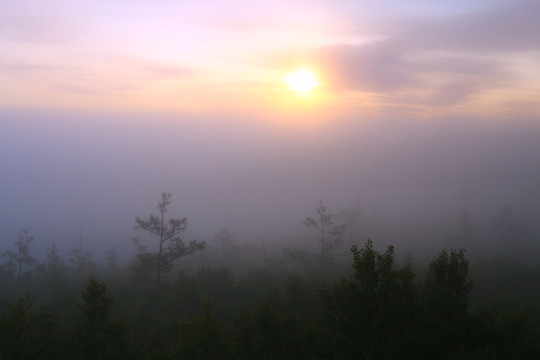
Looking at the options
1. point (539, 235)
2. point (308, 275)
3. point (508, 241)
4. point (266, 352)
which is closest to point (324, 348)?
point (266, 352)

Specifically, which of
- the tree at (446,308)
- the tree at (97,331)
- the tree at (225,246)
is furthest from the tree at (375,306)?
the tree at (225,246)

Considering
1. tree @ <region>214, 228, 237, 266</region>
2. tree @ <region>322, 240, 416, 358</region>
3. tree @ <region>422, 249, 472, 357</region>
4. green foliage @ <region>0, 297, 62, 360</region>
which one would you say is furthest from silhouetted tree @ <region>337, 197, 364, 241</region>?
green foliage @ <region>0, 297, 62, 360</region>

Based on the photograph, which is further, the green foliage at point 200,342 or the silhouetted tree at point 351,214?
the silhouetted tree at point 351,214

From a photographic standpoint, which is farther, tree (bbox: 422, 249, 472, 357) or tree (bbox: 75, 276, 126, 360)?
tree (bbox: 75, 276, 126, 360)

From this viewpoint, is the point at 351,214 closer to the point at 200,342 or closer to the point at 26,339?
the point at 200,342

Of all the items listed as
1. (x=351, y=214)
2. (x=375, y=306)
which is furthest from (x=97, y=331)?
(x=351, y=214)

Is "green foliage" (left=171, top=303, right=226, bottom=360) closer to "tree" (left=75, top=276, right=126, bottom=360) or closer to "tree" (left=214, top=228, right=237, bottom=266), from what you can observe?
"tree" (left=75, top=276, right=126, bottom=360)

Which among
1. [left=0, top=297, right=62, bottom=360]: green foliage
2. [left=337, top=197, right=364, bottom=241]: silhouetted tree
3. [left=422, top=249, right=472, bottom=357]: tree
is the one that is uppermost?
[left=337, top=197, right=364, bottom=241]: silhouetted tree

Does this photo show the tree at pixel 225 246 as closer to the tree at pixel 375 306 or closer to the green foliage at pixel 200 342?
the green foliage at pixel 200 342

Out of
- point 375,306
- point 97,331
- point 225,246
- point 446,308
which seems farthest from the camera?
point 225,246

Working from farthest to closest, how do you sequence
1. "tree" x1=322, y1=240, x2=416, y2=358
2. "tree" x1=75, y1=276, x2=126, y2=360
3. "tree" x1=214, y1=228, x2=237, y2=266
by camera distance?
"tree" x1=214, y1=228, x2=237, y2=266 < "tree" x1=75, y1=276, x2=126, y2=360 < "tree" x1=322, y1=240, x2=416, y2=358

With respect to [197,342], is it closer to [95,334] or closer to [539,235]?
Answer: [95,334]

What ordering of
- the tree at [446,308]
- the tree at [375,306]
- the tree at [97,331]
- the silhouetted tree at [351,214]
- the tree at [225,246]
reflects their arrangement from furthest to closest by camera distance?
1. the silhouetted tree at [351,214]
2. the tree at [225,246]
3. the tree at [97,331]
4. the tree at [446,308]
5. the tree at [375,306]

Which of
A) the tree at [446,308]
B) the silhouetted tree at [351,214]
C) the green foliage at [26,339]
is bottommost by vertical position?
the green foliage at [26,339]
